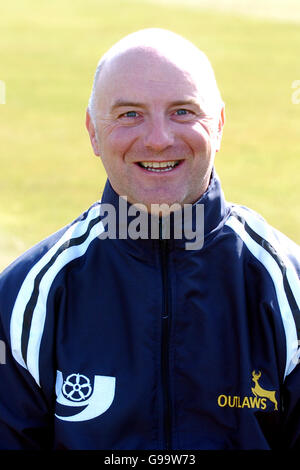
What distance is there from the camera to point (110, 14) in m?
10.5

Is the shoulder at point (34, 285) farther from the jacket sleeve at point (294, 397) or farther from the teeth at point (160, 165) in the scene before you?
the jacket sleeve at point (294, 397)

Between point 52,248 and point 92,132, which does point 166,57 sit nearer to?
point 92,132

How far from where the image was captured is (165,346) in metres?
1.91

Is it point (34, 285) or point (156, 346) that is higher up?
point (34, 285)

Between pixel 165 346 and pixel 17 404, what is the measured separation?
1.22ft

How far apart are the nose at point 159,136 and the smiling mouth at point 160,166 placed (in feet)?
0.15

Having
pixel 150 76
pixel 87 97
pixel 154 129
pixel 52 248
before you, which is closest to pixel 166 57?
pixel 150 76

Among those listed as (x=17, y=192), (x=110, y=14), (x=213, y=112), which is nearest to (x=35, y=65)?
(x=110, y=14)

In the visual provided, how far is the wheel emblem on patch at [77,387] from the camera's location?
1.89 metres

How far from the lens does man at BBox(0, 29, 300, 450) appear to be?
1.88 m

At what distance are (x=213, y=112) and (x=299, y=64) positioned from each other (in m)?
6.99

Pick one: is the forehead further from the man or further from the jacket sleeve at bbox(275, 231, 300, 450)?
the jacket sleeve at bbox(275, 231, 300, 450)

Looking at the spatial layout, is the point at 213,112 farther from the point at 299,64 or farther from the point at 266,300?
the point at 299,64

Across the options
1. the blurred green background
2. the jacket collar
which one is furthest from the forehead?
the blurred green background
